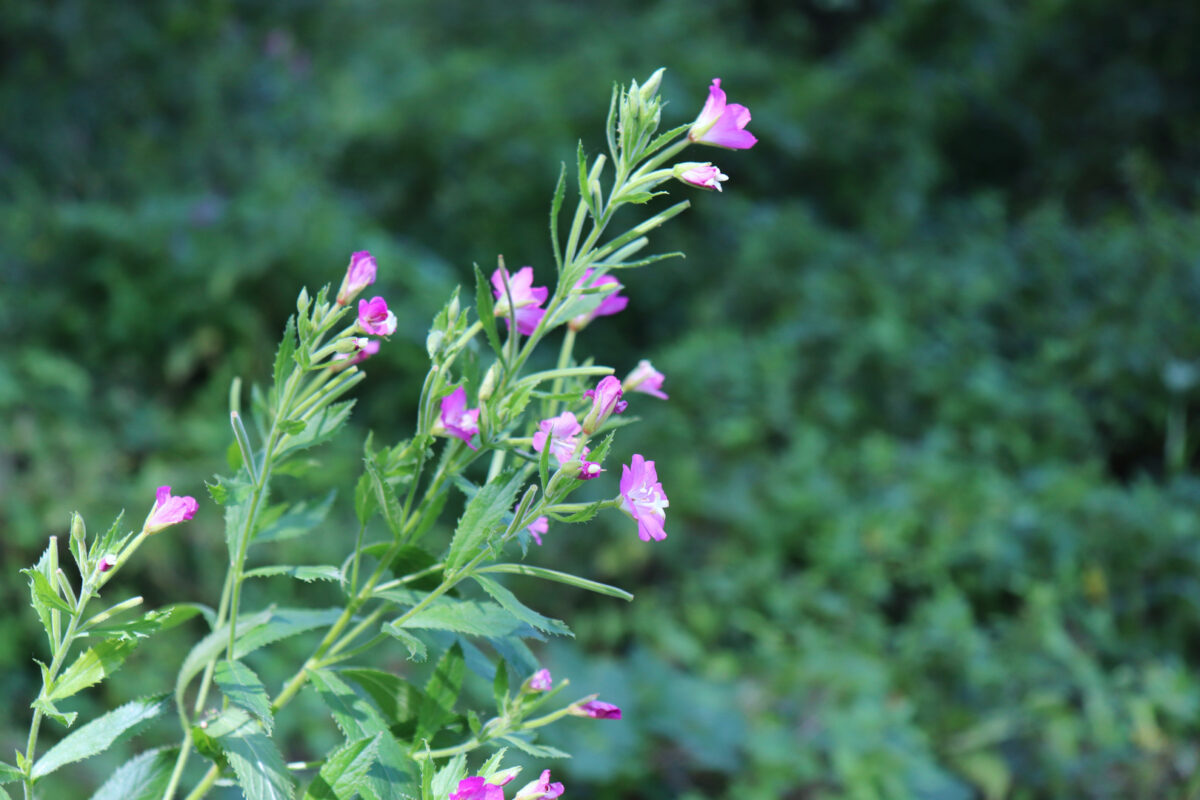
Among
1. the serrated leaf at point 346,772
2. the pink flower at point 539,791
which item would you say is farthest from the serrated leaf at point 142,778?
the pink flower at point 539,791

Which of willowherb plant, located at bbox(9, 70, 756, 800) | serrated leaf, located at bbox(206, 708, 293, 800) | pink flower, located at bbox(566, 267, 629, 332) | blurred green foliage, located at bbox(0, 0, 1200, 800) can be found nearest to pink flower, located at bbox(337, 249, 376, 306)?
willowherb plant, located at bbox(9, 70, 756, 800)

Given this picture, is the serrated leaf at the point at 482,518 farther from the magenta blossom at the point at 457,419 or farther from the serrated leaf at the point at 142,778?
the serrated leaf at the point at 142,778

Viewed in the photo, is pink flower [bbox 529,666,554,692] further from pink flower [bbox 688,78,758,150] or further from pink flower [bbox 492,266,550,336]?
pink flower [bbox 688,78,758,150]

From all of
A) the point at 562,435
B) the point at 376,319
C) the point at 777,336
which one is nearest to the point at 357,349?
the point at 376,319

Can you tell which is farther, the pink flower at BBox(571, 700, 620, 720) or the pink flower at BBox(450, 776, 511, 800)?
the pink flower at BBox(571, 700, 620, 720)

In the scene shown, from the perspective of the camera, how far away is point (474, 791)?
506 millimetres

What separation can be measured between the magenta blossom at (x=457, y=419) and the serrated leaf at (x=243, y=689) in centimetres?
18

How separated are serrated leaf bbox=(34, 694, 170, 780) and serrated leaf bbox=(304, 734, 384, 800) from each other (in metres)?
0.12

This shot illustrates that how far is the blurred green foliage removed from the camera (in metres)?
2.20

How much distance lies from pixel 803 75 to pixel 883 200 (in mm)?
903

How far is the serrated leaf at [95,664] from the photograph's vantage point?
528mm

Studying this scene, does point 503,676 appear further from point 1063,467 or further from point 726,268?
point 726,268

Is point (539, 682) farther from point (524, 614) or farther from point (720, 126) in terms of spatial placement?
point (720, 126)

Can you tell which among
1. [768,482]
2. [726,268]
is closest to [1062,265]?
[726,268]
